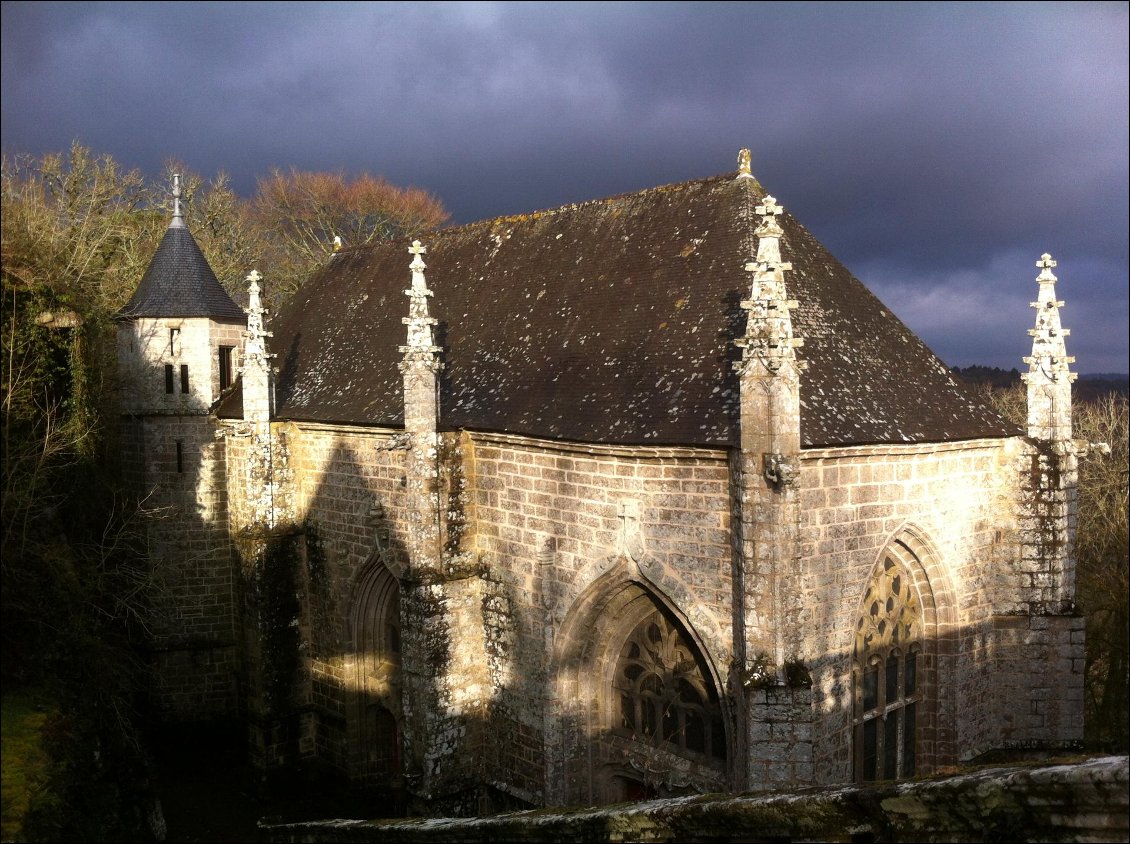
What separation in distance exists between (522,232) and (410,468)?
5552 mm

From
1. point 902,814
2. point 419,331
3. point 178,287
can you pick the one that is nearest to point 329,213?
point 178,287

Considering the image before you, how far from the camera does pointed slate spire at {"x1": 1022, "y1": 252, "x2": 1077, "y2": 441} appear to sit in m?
11.7

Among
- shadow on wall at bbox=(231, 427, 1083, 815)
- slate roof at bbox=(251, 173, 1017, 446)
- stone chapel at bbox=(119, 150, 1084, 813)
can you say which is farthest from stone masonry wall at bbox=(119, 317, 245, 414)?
shadow on wall at bbox=(231, 427, 1083, 815)

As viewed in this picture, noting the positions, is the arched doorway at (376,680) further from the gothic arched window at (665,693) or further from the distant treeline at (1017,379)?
the distant treeline at (1017,379)

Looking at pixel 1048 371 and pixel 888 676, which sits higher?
pixel 1048 371

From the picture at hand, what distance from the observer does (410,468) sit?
12.8 metres

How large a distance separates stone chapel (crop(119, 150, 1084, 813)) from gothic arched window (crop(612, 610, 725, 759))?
4 centimetres

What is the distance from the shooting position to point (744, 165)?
12.5 m

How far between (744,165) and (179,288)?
12251 mm

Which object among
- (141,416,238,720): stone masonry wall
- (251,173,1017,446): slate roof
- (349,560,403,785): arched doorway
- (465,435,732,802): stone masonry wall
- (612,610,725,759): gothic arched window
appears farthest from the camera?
(141,416,238,720): stone masonry wall

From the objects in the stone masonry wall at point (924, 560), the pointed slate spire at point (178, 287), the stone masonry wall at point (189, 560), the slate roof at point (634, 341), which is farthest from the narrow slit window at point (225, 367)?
the stone masonry wall at point (924, 560)

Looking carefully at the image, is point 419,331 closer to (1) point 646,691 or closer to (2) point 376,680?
(1) point 646,691

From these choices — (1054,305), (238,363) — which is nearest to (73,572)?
(238,363)

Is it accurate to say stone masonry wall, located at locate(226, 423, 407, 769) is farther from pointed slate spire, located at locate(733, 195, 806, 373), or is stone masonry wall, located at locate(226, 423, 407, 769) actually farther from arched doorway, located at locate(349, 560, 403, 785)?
pointed slate spire, located at locate(733, 195, 806, 373)
